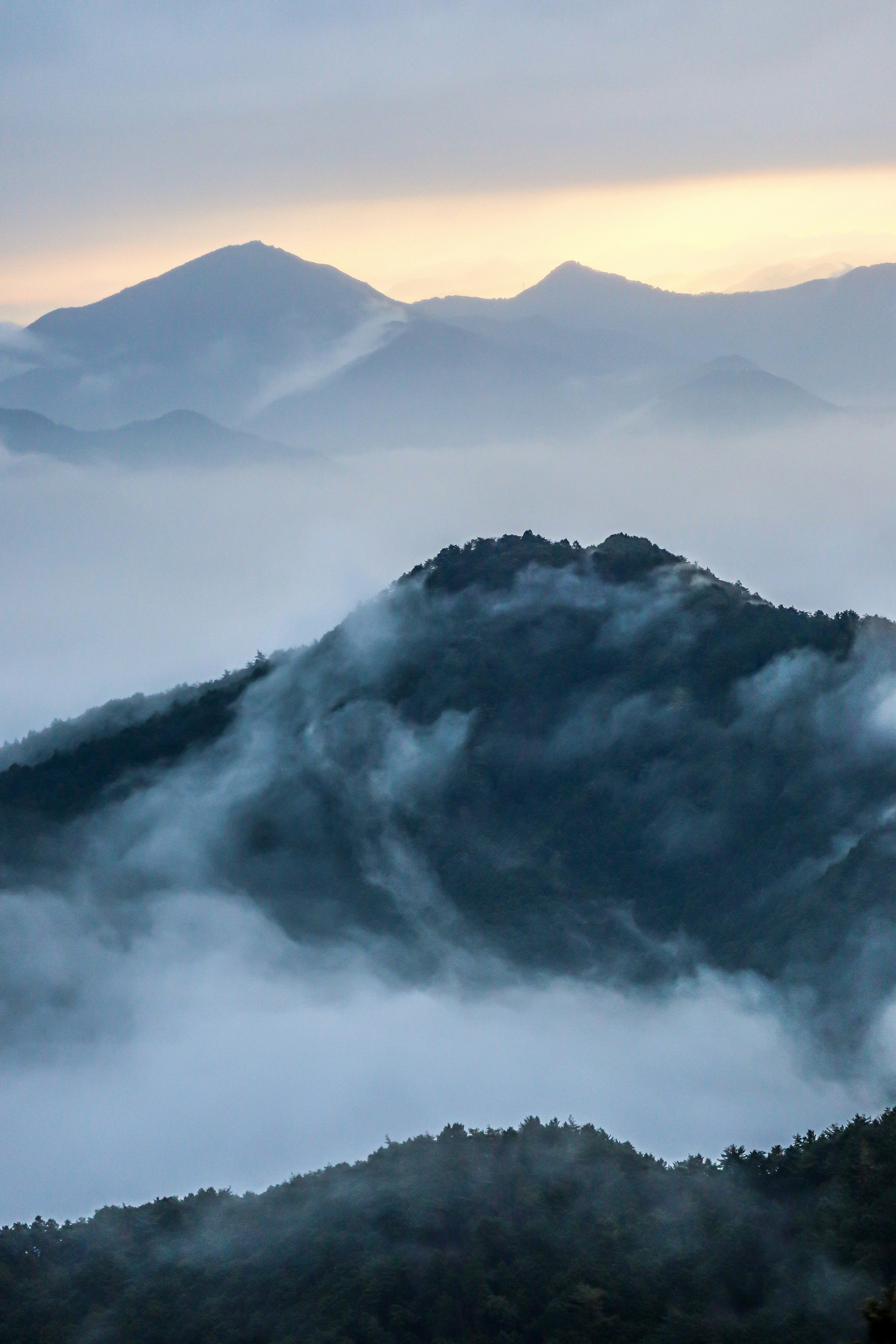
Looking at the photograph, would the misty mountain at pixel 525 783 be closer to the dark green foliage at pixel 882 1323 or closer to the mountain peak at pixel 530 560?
the mountain peak at pixel 530 560

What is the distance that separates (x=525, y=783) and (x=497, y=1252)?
44.7 m

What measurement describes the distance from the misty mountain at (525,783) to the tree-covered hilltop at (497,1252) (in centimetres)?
2170

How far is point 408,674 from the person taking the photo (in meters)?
97.6

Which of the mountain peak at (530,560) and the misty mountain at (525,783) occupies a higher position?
the mountain peak at (530,560)

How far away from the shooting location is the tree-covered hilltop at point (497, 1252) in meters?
45.2

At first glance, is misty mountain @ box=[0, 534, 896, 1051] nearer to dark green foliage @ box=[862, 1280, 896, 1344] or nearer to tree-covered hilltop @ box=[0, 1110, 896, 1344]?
tree-covered hilltop @ box=[0, 1110, 896, 1344]

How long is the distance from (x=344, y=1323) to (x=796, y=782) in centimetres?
4682

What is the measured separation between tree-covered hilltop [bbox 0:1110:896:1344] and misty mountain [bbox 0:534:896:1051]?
2170 centimetres

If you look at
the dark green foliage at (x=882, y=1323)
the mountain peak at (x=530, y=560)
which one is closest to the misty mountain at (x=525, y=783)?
the mountain peak at (x=530, y=560)

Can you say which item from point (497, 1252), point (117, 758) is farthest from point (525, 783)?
point (497, 1252)

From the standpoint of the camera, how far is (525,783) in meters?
91.4

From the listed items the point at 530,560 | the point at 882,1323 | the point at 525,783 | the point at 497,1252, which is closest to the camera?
the point at 882,1323

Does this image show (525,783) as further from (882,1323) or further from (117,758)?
(882,1323)

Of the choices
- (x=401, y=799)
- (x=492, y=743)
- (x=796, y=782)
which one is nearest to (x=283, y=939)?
(x=401, y=799)
